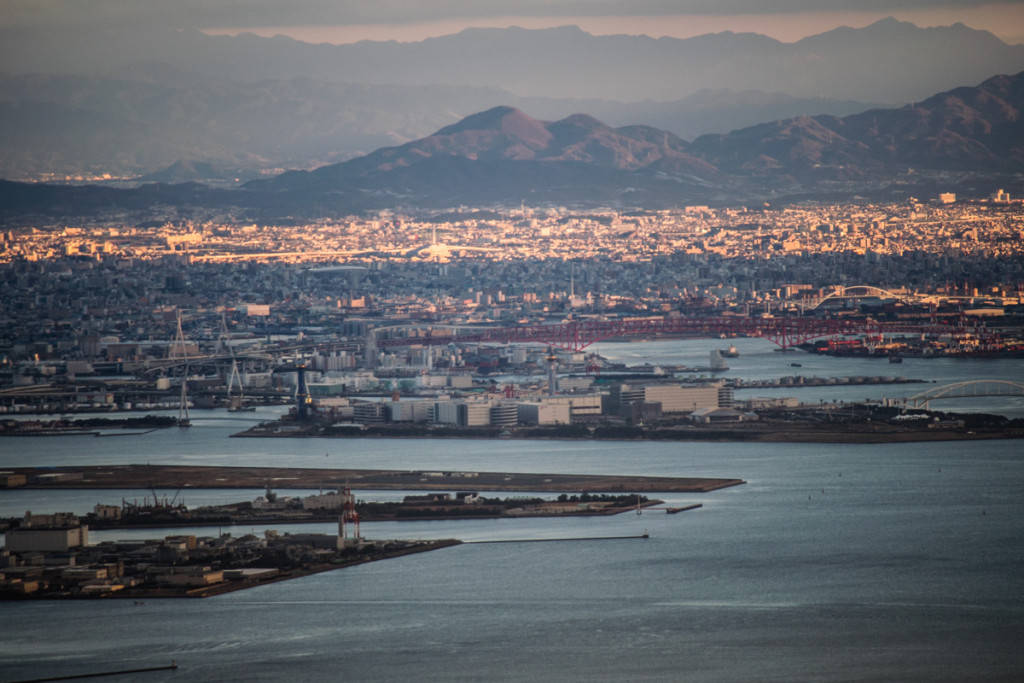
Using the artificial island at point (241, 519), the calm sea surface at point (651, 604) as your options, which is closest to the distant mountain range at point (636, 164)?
the artificial island at point (241, 519)

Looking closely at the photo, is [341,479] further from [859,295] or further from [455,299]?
[455,299]

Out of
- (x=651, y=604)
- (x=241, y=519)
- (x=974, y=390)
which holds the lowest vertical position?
(x=651, y=604)

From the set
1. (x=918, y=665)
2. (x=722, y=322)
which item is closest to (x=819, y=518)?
(x=918, y=665)

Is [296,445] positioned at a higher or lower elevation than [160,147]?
lower

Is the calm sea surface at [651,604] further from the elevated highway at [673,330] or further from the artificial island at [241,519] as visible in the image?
the elevated highway at [673,330]

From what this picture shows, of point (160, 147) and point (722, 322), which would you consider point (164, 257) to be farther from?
point (160, 147)

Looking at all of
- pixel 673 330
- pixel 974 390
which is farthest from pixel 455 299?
pixel 974 390
